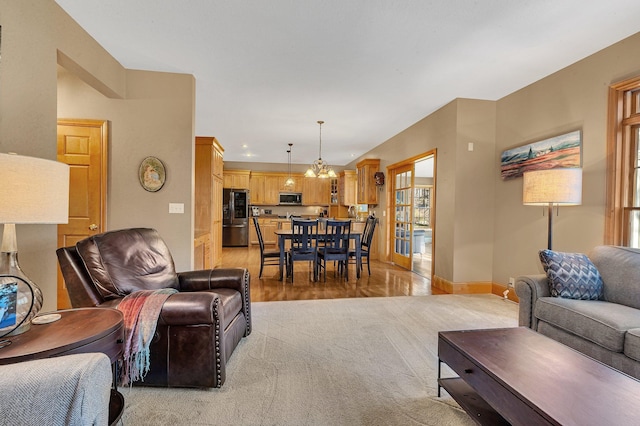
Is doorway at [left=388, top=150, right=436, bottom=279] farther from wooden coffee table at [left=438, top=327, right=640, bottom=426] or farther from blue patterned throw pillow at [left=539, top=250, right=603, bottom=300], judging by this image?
wooden coffee table at [left=438, top=327, right=640, bottom=426]

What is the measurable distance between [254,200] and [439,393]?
7825 mm

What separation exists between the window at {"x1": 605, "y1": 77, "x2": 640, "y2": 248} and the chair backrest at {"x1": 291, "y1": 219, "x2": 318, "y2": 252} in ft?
10.6

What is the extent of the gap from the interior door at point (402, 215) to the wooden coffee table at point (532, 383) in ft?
12.6

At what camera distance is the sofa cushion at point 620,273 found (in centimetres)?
204

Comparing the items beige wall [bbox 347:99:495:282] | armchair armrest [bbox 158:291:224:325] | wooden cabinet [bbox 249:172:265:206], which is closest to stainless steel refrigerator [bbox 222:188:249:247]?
wooden cabinet [bbox 249:172:265:206]

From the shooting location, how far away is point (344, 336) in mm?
2547

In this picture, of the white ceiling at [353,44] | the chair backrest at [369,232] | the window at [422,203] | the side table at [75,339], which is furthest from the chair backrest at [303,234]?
the window at [422,203]

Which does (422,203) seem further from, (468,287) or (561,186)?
(561,186)

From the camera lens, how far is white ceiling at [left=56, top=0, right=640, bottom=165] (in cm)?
215

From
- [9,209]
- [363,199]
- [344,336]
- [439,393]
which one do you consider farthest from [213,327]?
[363,199]

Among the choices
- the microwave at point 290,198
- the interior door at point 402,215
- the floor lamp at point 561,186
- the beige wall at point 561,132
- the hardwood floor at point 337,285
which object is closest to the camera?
the floor lamp at point 561,186

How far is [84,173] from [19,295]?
2.48 m

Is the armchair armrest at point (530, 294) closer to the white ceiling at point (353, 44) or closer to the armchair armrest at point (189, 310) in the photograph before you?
the white ceiling at point (353, 44)

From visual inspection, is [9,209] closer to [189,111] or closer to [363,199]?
[189,111]
